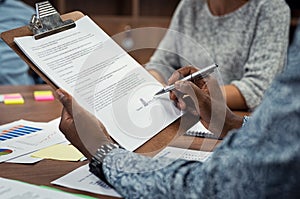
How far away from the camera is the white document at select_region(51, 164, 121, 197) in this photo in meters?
0.81

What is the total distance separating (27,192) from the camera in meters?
0.79

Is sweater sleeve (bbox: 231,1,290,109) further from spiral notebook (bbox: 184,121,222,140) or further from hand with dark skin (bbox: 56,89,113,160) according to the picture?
hand with dark skin (bbox: 56,89,113,160)

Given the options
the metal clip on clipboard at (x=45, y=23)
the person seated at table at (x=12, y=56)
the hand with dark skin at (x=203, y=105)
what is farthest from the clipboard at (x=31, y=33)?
the person seated at table at (x=12, y=56)

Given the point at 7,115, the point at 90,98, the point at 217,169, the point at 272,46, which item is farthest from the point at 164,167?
the point at 272,46

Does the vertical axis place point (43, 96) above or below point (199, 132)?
below

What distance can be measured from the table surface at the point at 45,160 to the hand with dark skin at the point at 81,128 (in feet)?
0.24

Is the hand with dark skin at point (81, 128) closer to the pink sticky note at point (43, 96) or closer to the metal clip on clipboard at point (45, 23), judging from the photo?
the metal clip on clipboard at point (45, 23)

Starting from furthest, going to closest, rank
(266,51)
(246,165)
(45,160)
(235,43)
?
(235,43)
(266,51)
(45,160)
(246,165)

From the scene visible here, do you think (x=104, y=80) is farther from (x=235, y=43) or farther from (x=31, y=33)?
(x=235, y=43)

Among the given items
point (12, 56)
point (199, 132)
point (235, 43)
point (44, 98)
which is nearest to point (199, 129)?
point (199, 132)

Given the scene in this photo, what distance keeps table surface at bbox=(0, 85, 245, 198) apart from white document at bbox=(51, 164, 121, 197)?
0.01 metres

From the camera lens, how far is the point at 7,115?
1297mm

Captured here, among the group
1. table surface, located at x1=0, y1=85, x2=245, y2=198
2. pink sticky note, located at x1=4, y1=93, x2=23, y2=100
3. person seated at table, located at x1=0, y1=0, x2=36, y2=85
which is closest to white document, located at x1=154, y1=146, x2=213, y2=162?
table surface, located at x1=0, y1=85, x2=245, y2=198

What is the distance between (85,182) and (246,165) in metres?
0.32
